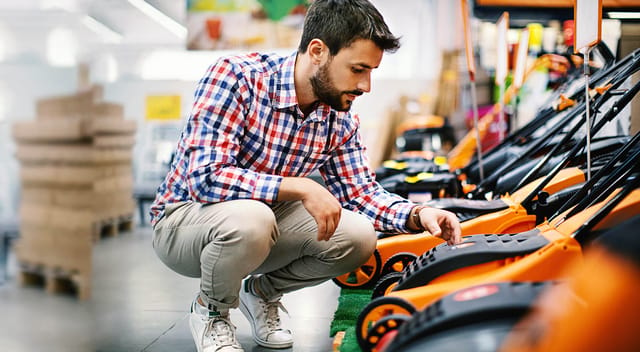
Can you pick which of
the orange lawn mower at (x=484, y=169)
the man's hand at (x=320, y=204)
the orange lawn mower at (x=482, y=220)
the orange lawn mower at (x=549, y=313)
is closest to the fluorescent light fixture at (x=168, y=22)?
the orange lawn mower at (x=484, y=169)

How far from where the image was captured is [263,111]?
1455mm

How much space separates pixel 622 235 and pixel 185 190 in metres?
0.96

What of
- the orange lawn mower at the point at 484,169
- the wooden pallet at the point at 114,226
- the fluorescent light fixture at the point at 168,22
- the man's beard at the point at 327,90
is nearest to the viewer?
the man's beard at the point at 327,90

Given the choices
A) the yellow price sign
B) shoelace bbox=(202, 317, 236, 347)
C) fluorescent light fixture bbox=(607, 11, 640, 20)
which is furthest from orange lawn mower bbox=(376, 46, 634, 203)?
the yellow price sign

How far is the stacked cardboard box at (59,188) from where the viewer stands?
98 centimetres

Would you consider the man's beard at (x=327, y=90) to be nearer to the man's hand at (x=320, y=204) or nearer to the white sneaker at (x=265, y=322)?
the man's hand at (x=320, y=204)

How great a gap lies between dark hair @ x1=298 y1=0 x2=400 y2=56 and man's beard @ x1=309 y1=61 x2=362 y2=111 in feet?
0.16

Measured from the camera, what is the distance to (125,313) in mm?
1800

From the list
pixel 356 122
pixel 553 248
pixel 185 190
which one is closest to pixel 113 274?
pixel 185 190

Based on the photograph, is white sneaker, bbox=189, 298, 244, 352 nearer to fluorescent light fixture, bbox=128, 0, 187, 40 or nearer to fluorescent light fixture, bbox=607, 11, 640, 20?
fluorescent light fixture, bbox=607, 11, 640, 20

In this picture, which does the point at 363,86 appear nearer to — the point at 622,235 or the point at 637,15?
the point at 622,235

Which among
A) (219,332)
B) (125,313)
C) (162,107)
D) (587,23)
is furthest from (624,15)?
(162,107)

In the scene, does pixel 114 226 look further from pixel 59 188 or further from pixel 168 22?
pixel 168 22

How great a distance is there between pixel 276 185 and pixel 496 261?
0.45 meters
